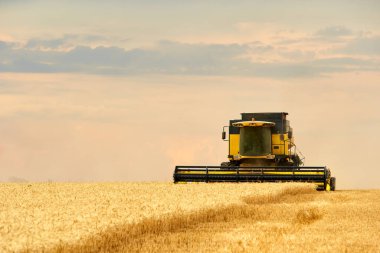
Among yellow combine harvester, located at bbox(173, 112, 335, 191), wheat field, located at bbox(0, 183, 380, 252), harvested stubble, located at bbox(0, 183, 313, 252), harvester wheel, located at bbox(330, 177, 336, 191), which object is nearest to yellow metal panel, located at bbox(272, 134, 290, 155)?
yellow combine harvester, located at bbox(173, 112, 335, 191)

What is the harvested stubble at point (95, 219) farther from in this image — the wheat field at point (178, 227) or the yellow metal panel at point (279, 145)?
the yellow metal panel at point (279, 145)

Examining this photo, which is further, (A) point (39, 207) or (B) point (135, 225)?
(A) point (39, 207)

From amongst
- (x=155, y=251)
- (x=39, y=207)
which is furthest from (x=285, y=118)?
(x=155, y=251)

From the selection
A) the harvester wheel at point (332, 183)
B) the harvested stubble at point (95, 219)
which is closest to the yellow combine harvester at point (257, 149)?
the harvester wheel at point (332, 183)

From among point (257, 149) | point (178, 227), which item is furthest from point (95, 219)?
point (257, 149)

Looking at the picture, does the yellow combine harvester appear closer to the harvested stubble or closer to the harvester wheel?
the harvester wheel

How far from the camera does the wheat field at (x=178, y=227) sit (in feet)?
30.4

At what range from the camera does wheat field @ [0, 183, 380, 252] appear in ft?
30.4

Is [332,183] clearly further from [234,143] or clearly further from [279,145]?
[234,143]

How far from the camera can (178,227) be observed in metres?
12.6

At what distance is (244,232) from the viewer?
38.9 feet

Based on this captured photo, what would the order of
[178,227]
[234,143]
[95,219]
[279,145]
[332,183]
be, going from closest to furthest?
1. [95,219]
2. [178,227]
3. [332,183]
4. [279,145]
5. [234,143]

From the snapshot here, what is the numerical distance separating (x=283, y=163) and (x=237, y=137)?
225cm

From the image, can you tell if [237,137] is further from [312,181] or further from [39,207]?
[39,207]
